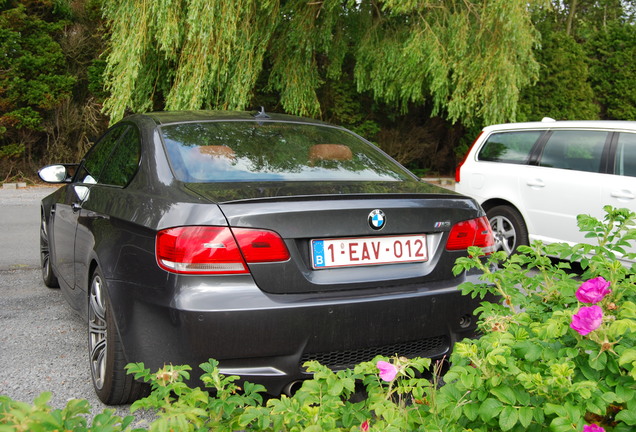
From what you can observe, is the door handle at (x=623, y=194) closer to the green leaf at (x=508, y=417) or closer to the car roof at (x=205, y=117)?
the car roof at (x=205, y=117)

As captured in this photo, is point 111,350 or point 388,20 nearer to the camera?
point 111,350

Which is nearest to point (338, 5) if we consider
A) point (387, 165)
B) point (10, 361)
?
point (387, 165)

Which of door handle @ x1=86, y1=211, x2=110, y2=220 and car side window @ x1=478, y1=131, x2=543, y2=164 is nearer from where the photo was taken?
door handle @ x1=86, y1=211, x2=110, y2=220

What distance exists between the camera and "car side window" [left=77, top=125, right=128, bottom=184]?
3934mm

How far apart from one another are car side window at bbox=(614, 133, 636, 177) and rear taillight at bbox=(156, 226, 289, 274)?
4.74 m

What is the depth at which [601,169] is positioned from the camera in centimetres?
617

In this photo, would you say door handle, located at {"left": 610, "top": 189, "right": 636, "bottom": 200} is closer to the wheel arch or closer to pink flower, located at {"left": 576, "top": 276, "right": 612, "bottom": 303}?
the wheel arch

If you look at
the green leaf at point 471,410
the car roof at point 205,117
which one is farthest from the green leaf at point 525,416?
the car roof at point 205,117

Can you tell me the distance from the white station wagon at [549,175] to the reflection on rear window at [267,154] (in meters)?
3.35

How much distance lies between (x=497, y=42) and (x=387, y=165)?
9.39m

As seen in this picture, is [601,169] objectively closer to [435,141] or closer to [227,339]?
[227,339]

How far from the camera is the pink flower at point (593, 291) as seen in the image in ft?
5.29

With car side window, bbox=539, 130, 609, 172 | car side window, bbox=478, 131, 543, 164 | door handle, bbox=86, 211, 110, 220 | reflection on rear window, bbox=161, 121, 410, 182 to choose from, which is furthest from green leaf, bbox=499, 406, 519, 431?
car side window, bbox=478, 131, 543, 164

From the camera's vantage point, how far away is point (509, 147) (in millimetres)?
7246
